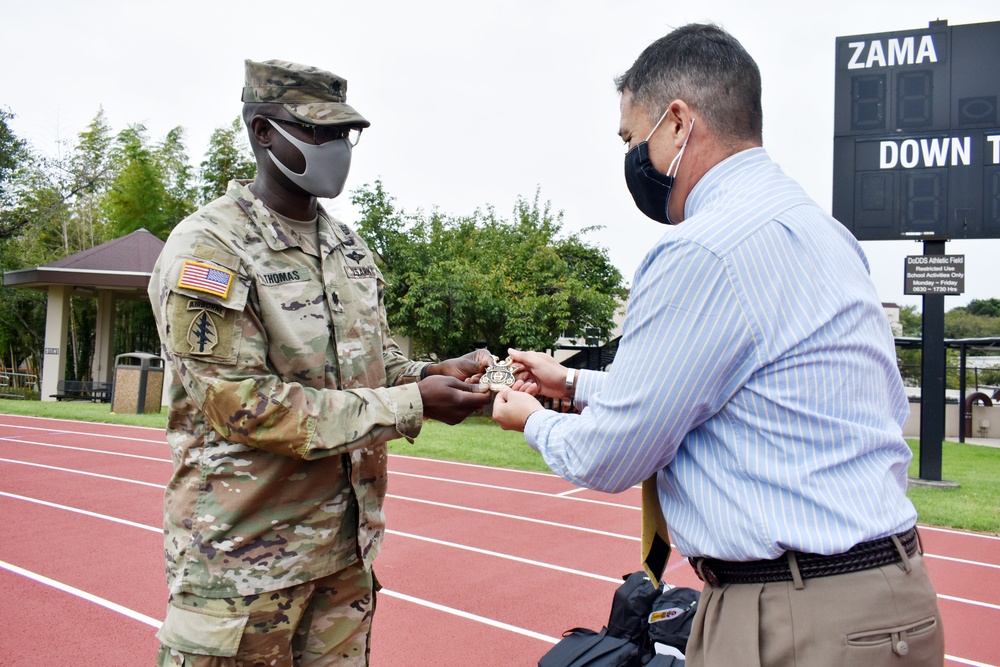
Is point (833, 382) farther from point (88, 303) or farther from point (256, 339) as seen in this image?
point (88, 303)

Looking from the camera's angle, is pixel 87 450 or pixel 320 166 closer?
pixel 320 166

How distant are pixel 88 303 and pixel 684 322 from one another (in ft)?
99.4

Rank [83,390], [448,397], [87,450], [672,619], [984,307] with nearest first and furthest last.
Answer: [448,397] → [672,619] → [87,450] → [83,390] → [984,307]

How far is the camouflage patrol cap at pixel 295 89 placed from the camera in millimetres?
2383

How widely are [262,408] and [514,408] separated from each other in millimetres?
698

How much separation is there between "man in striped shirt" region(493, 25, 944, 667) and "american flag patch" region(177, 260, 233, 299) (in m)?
1.07

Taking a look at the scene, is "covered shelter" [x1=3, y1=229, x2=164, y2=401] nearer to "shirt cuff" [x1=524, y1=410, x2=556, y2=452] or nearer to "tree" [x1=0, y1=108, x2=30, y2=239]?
"tree" [x1=0, y1=108, x2=30, y2=239]

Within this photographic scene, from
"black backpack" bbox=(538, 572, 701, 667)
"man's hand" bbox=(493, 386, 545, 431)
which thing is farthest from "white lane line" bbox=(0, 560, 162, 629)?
"man's hand" bbox=(493, 386, 545, 431)

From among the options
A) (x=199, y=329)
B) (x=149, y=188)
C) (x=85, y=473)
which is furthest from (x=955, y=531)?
(x=149, y=188)

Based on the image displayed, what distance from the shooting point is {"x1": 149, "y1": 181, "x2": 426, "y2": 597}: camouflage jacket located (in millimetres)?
2039

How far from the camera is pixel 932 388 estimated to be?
35.0ft

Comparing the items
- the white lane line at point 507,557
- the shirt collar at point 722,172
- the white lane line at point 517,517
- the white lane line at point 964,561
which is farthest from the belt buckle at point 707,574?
the white lane line at point 964,561

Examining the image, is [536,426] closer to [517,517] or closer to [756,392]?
[756,392]

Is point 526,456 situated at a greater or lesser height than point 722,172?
lesser
